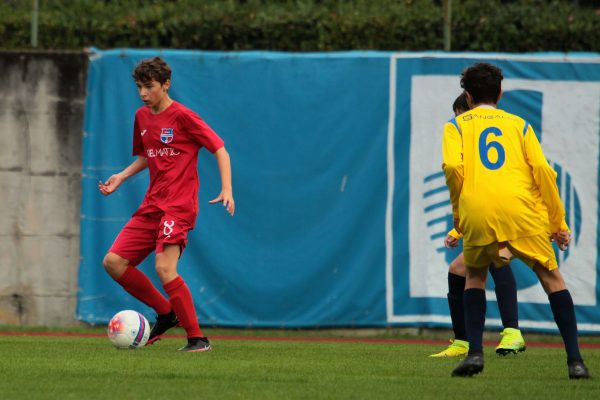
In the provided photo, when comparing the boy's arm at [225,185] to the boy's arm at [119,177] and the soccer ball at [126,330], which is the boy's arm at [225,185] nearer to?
the boy's arm at [119,177]

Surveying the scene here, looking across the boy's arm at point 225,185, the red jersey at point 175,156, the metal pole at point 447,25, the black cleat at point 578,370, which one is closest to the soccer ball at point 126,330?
the red jersey at point 175,156

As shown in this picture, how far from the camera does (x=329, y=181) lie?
10977 millimetres

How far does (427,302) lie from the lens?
1080cm

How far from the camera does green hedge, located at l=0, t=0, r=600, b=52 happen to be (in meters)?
12.5

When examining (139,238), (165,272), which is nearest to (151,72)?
(139,238)

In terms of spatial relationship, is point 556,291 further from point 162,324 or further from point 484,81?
point 162,324

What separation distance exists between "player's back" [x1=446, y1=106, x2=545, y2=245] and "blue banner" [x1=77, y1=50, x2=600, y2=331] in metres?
4.26

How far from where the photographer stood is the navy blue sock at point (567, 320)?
639 centimetres

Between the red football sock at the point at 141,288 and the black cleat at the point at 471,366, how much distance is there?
273 centimetres

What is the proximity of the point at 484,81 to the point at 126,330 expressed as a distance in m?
3.11

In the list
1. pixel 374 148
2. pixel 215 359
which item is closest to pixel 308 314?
pixel 374 148

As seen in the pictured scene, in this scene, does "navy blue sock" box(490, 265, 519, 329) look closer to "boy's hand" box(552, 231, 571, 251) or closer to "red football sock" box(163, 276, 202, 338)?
"boy's hand" box(552, 231, 571, 251)

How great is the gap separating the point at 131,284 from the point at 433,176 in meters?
3.54

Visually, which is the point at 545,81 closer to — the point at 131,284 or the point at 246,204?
the point at 246,204
